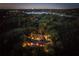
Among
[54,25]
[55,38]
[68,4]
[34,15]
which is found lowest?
[55,38]

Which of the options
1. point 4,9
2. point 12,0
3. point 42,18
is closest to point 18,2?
point 12,0

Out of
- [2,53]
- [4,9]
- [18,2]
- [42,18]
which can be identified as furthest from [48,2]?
[2,53]

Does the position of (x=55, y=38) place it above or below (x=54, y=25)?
below

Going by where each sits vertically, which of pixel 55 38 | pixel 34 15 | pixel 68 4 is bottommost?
pixel 55 38

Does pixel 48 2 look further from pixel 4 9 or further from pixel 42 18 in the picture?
pixel 4 9

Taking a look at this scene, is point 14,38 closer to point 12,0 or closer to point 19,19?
point 19,19

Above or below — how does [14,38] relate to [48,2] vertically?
below
